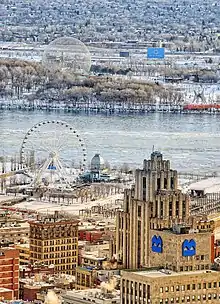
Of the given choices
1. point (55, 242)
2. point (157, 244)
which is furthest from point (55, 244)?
point (157, 244)

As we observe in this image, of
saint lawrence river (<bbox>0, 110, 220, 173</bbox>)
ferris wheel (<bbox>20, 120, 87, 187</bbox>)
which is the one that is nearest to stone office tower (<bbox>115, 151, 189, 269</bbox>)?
ferris wheel (<bbox>20, 120, 87, 187</bbox>)

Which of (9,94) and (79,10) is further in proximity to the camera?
(79,10)

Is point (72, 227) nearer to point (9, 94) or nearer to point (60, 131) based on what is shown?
point (60, 131)

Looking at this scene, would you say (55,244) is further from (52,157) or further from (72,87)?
(72,87)

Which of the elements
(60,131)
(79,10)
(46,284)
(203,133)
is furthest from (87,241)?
(79,10)

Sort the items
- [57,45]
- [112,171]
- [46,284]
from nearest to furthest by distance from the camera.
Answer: [46,284] < [112,171] < [57,45]

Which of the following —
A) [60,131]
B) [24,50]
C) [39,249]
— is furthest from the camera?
→ [24,50]
